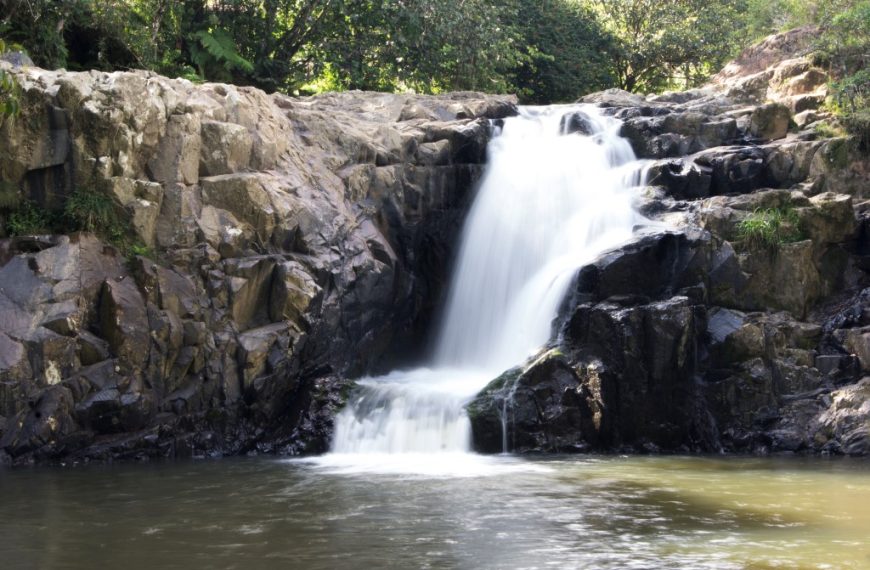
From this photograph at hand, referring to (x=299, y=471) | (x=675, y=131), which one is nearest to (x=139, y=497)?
(x=299, y=471)

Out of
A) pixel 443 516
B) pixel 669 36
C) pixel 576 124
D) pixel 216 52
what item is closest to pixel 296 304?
pixel 443 516

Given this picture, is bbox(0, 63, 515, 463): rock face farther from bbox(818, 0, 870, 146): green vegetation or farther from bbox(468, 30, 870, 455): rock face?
bbox(818, 0, 870, 146): green vegetation

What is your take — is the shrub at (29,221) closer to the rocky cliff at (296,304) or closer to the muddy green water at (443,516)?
the rocky cliff at (296,304)

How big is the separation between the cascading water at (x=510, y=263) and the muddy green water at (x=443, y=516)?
5.69 feet

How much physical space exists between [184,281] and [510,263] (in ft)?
21.4

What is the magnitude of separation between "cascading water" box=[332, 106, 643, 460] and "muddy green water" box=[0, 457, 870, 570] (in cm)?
173

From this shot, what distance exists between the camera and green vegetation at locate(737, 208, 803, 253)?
1648cm

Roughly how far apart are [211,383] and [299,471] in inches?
112

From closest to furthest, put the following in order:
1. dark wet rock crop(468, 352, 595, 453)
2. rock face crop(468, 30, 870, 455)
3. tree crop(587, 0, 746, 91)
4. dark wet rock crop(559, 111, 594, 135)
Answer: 1. dark wet rock crop(468, 352, 595, 453)
2. rock face crop(468, 30, 870, 455)
3. dark wet rock crop(559, 111, 594, 135)
4. tree crop(587, 0, 746, 91)

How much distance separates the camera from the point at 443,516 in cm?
971

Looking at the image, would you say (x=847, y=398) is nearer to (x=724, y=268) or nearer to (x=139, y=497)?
(x=724, y=268)

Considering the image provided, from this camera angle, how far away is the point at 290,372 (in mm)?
15820

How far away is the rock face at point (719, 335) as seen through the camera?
1494 cm

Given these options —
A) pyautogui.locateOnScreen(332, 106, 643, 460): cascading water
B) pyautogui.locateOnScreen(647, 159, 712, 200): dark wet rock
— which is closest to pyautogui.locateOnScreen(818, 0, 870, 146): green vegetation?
pyautogui.locateOnScreen(647, 159, 712, 200): dark wet rock
